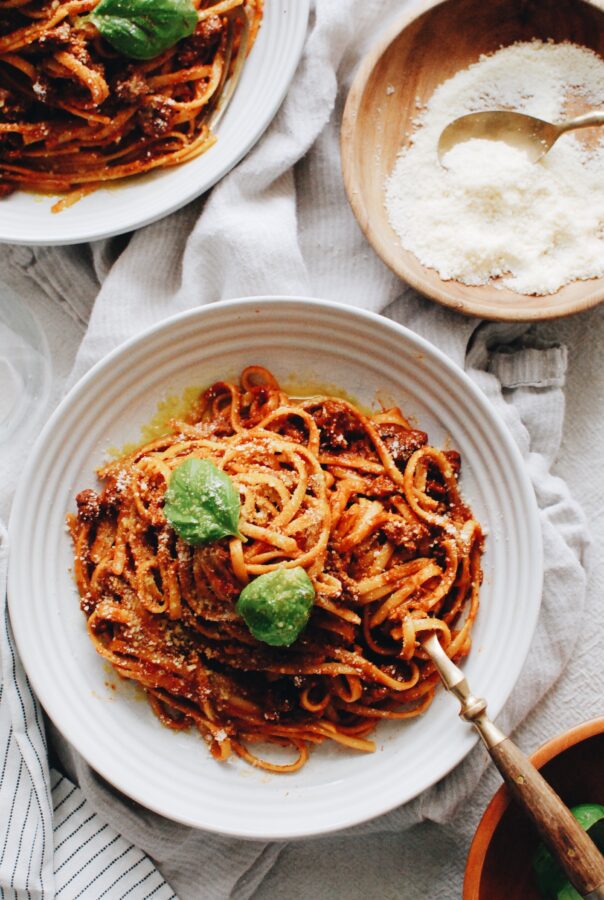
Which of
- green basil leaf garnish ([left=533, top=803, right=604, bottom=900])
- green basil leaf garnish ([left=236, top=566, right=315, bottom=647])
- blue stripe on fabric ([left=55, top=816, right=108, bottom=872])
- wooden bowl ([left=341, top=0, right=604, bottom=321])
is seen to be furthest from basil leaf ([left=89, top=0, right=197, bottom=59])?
green basil leaf garnish ([left=533, top=803, right=604, bottom=900])

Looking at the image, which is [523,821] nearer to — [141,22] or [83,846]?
[83,846]

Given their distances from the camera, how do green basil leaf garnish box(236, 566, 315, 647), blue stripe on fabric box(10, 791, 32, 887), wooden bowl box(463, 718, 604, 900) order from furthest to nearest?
blue stripe on fabric box(10, 791, 32, 887) → wooden bowl box(463, 718, 604, 900) → green basil leaf garnish box(236, 566, 315, 647)

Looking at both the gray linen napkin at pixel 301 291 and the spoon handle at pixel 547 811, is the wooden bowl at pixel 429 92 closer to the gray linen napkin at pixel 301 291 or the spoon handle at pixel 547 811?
the gray linen napkin at pixel 301 291

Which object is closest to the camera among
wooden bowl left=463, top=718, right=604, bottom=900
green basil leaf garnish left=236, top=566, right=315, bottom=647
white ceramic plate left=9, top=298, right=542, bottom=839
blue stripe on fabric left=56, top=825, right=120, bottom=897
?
green basil leaf garnish left=236, top=566, right=315, bottom=647

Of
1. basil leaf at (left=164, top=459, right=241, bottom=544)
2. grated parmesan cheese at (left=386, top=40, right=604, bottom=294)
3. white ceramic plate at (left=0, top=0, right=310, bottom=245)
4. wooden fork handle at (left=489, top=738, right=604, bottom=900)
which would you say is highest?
white ceramic plate at (left=0, top=0, right=310, bottom=245)

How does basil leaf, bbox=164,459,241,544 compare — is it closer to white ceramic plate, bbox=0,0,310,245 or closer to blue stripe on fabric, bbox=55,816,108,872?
white ceramic plate, bbox=0,0,310,245

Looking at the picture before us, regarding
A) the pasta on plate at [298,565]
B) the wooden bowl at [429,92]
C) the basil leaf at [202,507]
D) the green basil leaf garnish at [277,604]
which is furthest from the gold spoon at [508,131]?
the green basil leaf garnish at [277,604]

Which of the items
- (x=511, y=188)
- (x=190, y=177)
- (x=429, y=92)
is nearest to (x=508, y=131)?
(x=511, y=188)
